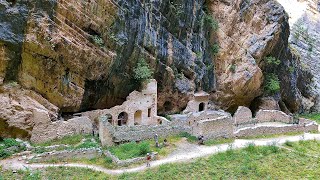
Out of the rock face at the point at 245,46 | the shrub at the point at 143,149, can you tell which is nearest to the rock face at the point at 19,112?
the shrub at the point at 143,149

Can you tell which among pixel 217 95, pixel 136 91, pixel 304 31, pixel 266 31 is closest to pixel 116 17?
pixel 136 91

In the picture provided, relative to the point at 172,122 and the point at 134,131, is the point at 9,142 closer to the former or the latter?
the point at 134,131

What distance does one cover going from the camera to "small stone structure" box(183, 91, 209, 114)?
25.6 m

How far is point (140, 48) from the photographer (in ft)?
73.3

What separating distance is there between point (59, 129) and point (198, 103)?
10821 millimetres

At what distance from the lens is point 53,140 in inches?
730

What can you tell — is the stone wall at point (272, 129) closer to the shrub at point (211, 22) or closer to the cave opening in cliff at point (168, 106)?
the cave opening in cliff at point (168, 106)

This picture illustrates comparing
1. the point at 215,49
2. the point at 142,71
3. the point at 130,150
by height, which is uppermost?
the point at 215,49

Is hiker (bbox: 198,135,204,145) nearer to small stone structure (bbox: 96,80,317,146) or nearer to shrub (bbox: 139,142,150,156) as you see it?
small stone structure (bbox: 96,80,317,146)

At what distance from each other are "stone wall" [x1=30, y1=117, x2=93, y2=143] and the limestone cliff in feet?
4.31

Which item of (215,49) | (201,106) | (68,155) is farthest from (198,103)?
(68,155)

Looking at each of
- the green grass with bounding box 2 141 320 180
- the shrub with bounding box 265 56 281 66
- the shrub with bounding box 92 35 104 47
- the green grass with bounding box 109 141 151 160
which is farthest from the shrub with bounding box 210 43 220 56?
the green grass with bounding box 109 141 151 160

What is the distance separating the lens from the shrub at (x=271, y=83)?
3033cm

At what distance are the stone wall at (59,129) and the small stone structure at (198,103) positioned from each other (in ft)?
26.6
